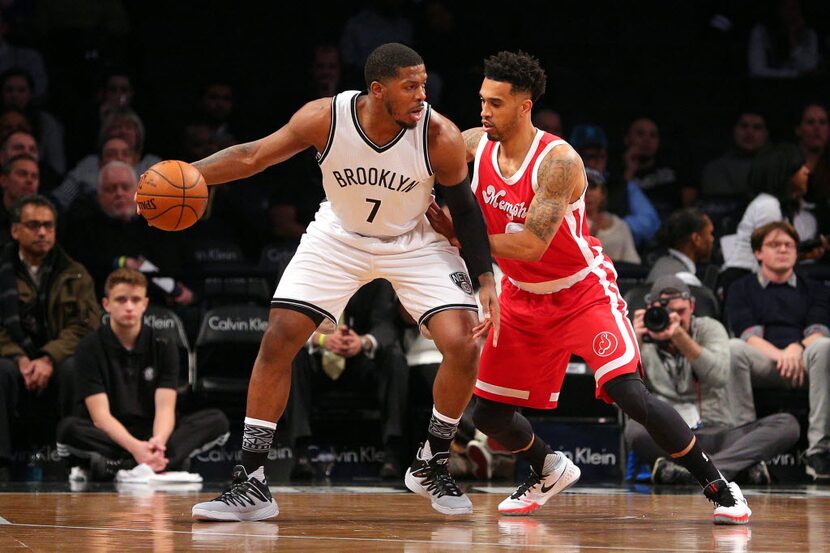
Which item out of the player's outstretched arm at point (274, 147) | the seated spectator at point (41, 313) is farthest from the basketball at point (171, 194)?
the seated spectator at point (41, 313)

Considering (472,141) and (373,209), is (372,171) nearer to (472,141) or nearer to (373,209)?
(373,209)

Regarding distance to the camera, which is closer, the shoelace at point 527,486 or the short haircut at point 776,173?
the shoelace at point 527,486

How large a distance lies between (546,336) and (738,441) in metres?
2.51

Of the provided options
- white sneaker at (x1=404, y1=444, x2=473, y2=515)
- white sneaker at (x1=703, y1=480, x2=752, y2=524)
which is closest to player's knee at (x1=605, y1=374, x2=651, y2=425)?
white sneaker at (x1=703, y1=480, x2=752, y2=524)

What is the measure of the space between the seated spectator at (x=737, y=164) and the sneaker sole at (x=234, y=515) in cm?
567

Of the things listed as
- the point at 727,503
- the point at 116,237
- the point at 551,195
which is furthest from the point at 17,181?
the point at 727,503

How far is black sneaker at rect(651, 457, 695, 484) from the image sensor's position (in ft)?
24.0

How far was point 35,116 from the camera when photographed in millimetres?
9648

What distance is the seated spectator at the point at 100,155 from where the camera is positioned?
9086 mm

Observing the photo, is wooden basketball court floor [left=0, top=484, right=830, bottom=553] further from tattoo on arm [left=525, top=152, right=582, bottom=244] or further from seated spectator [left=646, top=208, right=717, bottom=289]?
seated spectator [left=646, top=208, right=717, bottom=289]

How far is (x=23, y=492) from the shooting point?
6438 mm

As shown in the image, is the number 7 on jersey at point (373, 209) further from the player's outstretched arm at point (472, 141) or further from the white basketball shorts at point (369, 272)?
the player's outstretched arm at point (472, 141)

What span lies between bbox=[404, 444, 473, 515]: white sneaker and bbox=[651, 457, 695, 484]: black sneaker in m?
2.24

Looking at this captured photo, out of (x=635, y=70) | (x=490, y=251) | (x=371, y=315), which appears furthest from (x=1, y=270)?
(x=635, y=70)
